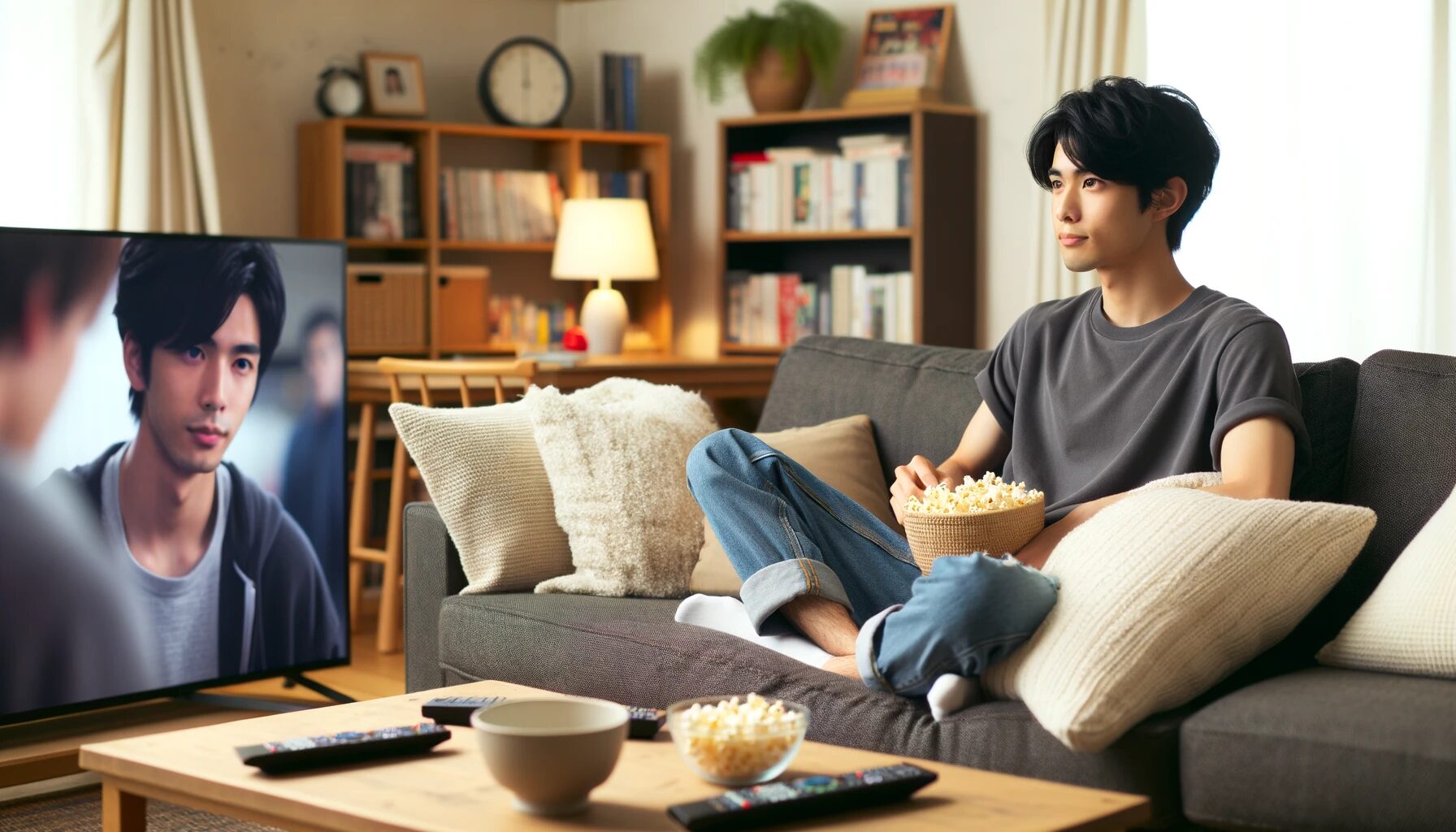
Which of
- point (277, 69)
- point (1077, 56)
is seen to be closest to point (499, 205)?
point (277, 69)

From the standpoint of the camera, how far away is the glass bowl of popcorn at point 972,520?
6.50 feet

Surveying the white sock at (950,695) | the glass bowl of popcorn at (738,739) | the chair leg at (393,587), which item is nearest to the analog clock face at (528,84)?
the chair leg at (393,587)

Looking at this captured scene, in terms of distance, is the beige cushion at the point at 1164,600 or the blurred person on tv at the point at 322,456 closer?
the beige cushion at the point at 1164,600

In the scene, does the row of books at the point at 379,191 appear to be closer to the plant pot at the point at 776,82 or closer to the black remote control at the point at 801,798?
the plant pot at the point at 776,82

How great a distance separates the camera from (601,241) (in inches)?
194

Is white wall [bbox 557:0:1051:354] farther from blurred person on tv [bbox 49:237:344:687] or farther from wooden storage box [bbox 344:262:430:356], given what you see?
blurred person on tv [bbox 49:237:344:687]

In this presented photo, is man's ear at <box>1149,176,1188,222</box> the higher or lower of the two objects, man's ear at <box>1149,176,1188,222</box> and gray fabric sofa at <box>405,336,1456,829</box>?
the higher

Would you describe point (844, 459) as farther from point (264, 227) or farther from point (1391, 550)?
point (264, 227)

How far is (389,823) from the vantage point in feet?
4.48

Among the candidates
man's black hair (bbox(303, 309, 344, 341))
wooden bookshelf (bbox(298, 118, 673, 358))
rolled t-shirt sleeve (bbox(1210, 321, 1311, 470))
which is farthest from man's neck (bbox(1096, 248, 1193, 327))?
wooden bookshelf (bbox(298, 118, 673, 358))

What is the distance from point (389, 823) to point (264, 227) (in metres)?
3.87

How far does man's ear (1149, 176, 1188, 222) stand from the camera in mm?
2332

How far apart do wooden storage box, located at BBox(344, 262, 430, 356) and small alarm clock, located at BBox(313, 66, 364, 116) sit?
0.49 meters

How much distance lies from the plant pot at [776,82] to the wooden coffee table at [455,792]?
11.8 feet
